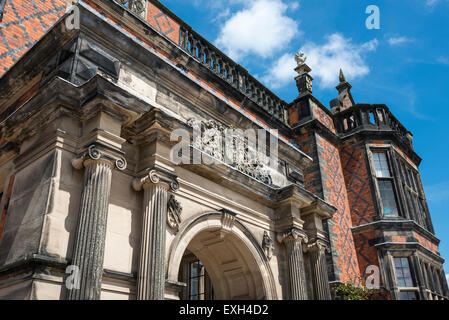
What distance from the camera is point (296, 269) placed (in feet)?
24.5

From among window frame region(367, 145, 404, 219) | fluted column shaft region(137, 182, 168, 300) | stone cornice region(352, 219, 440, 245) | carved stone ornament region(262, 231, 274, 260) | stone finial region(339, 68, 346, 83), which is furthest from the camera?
stone finial region(339, 68, 346, 83)

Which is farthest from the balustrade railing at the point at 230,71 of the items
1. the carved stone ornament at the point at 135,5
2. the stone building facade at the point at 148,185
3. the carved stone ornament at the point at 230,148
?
the carved stone ornament at the point at 230,148

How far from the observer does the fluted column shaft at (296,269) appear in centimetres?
733

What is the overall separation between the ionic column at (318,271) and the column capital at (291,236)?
43 centimetres

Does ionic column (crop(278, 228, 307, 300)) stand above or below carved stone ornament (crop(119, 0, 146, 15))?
below

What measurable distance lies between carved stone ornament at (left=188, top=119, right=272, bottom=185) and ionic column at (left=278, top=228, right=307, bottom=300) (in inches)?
45.9

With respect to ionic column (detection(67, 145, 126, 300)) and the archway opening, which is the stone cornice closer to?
the archway opening

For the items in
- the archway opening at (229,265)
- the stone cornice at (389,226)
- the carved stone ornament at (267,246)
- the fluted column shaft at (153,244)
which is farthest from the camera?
the stone cornice at (389,226)

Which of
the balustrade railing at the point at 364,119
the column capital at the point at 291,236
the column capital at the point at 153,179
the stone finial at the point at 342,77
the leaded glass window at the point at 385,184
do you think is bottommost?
the column capital at the point at 291,236

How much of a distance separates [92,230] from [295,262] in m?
4.32

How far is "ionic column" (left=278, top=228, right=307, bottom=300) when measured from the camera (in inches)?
289

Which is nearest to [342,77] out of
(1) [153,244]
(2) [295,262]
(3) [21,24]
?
(2) [295,262]

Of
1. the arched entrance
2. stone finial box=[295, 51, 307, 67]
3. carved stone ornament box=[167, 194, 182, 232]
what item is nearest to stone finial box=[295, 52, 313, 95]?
stone finial box=[295, 51, 307, 67]

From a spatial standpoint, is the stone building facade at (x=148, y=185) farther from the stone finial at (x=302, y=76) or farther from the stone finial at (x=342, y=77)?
the stone finial at (x=342, y=77)
